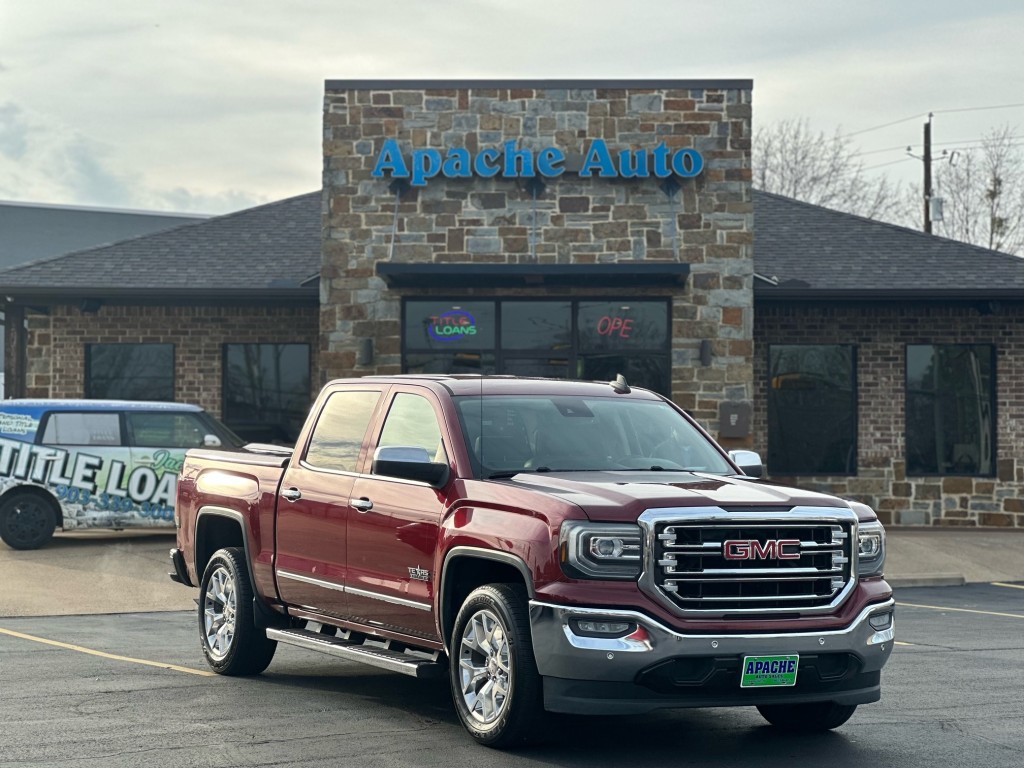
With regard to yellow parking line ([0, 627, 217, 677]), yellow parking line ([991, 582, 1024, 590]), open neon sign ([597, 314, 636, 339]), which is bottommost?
yellow parking line ([991, 582, 1024, 590])

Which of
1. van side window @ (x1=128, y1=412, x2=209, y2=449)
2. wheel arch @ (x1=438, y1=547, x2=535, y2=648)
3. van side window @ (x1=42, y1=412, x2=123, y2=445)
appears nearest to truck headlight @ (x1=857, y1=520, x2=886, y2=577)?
wheel arch @ (x1=438, y1=547, x2=535, y2=648)

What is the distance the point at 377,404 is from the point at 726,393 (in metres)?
11.9

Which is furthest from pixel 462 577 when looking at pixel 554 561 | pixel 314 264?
pixel 314 264

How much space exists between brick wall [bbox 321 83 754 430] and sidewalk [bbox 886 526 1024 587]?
9.82 feet

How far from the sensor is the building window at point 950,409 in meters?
22.6

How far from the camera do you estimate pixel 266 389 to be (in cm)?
2309

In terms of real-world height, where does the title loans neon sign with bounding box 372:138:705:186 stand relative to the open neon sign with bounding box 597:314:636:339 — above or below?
above

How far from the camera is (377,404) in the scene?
885 centimetres

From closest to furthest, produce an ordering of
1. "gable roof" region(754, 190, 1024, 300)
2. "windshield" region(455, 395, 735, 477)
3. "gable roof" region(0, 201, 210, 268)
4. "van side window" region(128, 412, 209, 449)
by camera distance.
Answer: "windshield" region(455, 395, 735, 477)
"van side window" region(128, 412, 209, 449)
"gable roof" region(754, 190, 1024, 300)
"gable roof" region(0, 201, 210, 268)

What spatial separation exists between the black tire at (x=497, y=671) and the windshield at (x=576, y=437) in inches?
31.3

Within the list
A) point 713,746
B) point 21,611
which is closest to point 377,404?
point 713,746

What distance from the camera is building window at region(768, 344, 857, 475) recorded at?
22.6 metres

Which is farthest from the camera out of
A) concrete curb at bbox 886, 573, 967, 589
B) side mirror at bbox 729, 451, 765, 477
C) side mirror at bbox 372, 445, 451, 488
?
concrete curb at bbox 886, 573, 967, 589

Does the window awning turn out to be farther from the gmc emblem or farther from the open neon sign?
the gmc emblem
